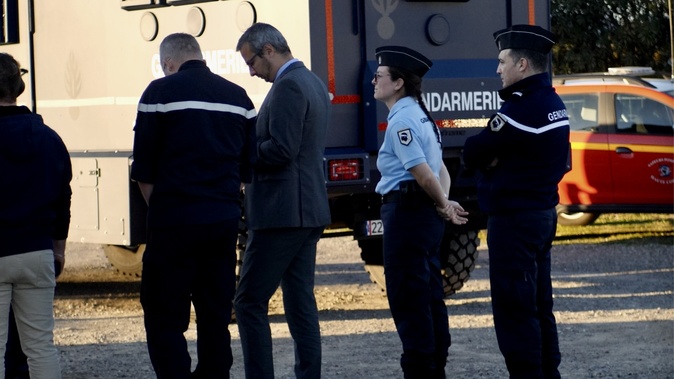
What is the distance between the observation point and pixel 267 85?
8.05 m

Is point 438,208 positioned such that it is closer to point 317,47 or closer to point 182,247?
point 182,247

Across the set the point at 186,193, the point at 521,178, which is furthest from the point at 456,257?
the point at 186,193

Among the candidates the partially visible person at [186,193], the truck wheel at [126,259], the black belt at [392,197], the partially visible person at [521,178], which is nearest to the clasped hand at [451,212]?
the black belt at [392,197]

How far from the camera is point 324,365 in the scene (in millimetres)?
7367

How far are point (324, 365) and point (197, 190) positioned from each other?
2.36 m

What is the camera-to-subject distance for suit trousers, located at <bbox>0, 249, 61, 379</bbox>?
16.6 feet

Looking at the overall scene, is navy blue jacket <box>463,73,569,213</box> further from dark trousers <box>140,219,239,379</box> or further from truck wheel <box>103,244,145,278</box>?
truck wheel <box>103,244,145,278</box>

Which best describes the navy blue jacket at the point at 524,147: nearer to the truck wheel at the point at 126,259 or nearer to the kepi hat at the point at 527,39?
the kepi hat at the point at 527,39

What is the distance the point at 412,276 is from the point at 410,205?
338 mm

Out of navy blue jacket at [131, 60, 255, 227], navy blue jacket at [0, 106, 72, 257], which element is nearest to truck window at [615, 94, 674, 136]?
navy blue jacket at [131, 60, 255, 227]

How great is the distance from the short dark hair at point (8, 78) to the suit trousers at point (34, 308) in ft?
2.09

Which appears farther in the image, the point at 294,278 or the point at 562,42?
the point at 562,42

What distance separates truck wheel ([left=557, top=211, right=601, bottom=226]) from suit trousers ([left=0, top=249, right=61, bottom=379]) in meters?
10.9

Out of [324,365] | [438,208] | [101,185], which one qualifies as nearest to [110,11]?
[101,185]
